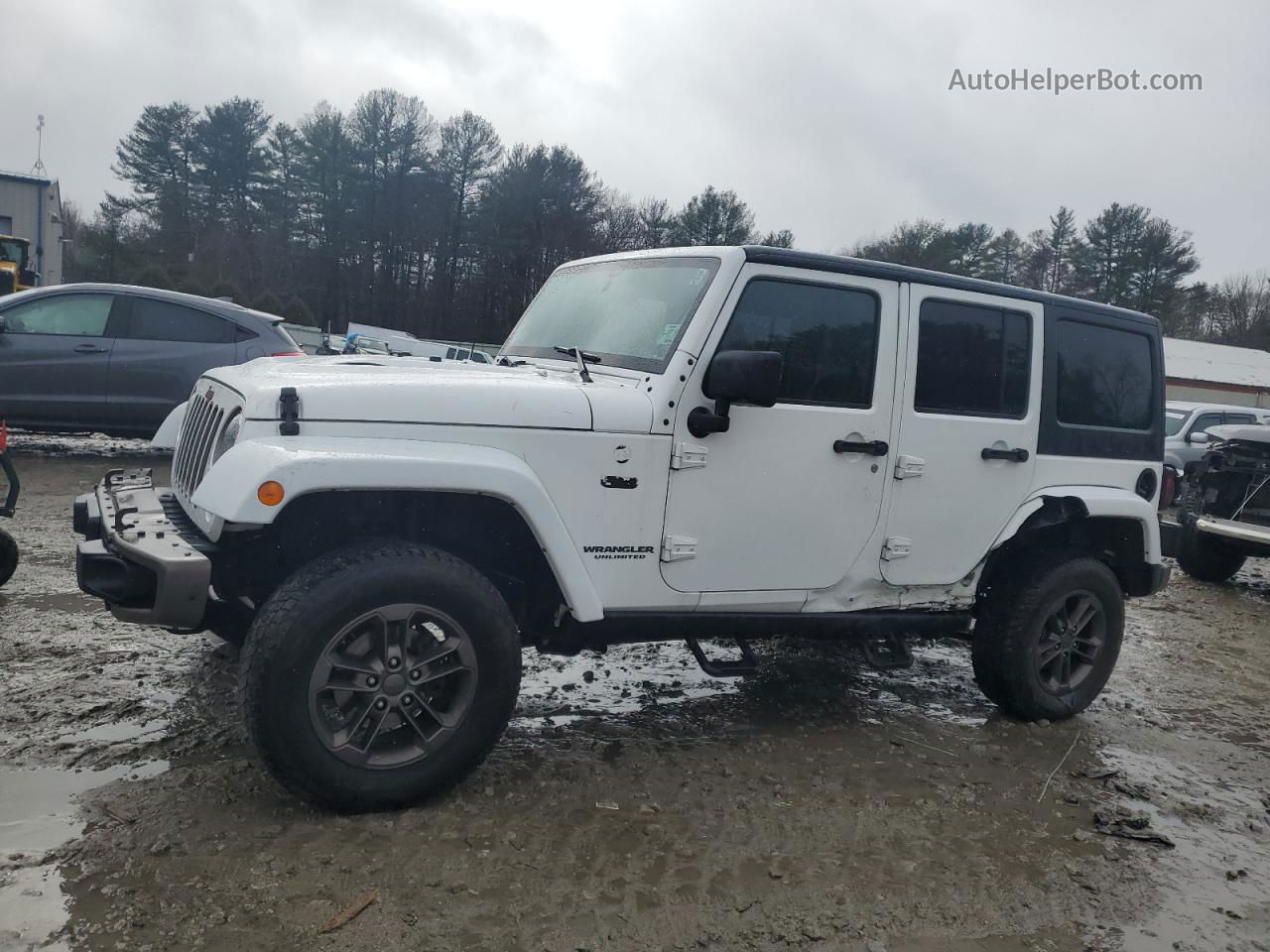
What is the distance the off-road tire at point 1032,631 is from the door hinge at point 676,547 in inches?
69.7

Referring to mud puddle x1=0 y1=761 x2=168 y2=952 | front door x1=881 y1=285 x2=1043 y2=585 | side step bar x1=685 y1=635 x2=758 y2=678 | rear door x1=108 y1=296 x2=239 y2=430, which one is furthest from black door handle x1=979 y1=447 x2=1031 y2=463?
rear door x1=108 y1=296 x2=239 y2=430

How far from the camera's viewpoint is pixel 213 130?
4459 centimetres

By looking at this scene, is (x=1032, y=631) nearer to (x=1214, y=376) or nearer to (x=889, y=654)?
(x=889, y=654)

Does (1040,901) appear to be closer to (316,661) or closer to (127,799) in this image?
(316,661)

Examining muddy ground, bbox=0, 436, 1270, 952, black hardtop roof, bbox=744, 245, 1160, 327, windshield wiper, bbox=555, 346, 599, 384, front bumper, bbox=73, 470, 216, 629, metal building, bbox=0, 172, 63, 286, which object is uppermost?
metal building, bbox=0, 172, 63, 286

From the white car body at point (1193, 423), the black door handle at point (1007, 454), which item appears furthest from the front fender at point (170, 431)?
the white car body at point (1193, 423)

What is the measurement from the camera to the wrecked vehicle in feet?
28.0

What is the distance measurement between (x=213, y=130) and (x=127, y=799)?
157 feet

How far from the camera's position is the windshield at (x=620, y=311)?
3.78 meters

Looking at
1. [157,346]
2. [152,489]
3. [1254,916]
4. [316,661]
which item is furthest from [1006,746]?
[157,346]

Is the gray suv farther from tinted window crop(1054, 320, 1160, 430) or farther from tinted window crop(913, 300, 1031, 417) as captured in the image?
tinted window crop(1054, 320, 1160, 430)

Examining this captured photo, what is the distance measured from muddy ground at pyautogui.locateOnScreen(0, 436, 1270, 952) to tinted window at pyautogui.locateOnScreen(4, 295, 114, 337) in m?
5.16

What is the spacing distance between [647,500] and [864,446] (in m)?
1.01

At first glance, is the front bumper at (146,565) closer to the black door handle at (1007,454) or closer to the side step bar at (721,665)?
the side step bar at (721,665)
